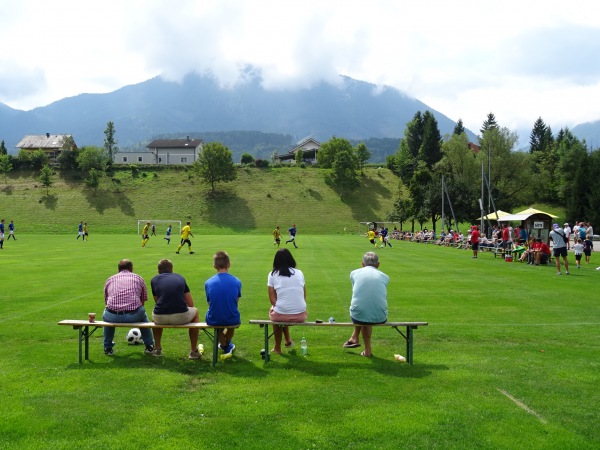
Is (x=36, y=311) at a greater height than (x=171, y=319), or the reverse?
(x=171, y=319)

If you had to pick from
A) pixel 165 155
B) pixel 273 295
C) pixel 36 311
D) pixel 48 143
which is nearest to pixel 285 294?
pixel 273 295

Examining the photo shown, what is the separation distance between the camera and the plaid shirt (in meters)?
8.41

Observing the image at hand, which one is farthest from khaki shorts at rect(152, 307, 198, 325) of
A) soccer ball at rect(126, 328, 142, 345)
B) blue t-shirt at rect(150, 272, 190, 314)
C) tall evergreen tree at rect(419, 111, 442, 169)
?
tall evergreen tree at rect(419, 111, 442, 169)

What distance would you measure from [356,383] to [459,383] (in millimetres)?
1346

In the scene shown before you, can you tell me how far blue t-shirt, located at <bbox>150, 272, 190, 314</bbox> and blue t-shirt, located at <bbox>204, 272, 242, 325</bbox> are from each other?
450 millimetres

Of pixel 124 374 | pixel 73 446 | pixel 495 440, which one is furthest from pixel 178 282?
pixel 495 440

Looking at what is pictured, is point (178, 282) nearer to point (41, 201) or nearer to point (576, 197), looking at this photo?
point (576, 197)

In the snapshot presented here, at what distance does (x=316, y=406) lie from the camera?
5.87m

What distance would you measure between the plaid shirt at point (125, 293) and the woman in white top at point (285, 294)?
7.08 ft

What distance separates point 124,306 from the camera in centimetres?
839

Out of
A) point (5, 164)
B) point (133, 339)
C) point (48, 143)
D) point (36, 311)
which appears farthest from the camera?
point (48, 143)

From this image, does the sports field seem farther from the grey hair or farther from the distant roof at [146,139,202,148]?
the distant roof at [146,139,202,148]

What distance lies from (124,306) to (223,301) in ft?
5.58

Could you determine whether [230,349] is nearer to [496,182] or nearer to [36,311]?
[36,311]
